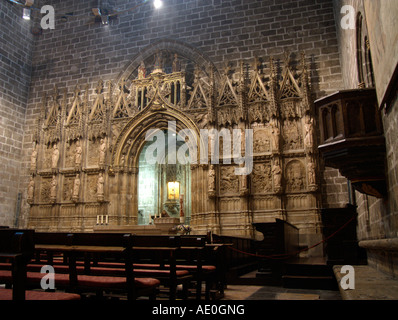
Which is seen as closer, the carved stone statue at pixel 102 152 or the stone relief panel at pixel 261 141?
the stone relief panel at pixel 261 141

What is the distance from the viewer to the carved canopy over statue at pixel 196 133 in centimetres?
1152

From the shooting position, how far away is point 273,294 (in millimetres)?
6453

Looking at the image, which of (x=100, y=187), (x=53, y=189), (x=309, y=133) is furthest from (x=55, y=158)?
(x=309, y=133)

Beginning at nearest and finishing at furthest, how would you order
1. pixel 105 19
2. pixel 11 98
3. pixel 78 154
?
pixel 78 154 < pixel 11 98 < pixel 105 19

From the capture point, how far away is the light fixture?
53.3 ft

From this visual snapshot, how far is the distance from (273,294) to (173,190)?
10160mm

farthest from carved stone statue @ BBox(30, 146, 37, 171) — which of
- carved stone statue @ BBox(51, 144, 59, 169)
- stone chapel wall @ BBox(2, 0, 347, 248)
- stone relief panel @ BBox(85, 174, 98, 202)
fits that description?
stone relief panel @ BBox(85, 174, 98, 202)

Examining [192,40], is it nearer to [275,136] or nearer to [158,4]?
[158,4]

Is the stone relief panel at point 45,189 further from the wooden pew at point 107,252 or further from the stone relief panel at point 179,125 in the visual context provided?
the wooden pew at point 107,252

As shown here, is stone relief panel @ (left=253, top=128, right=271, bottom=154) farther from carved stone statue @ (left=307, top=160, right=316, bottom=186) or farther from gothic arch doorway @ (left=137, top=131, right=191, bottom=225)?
gothic arch doorway @ (left=137, top=131, right=191, bottom=225)

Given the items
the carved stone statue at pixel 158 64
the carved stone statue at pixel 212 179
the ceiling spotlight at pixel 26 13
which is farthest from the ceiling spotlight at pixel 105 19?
the carved stone statue at pixel 212 179

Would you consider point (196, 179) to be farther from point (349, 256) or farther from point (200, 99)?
point (349, 256)

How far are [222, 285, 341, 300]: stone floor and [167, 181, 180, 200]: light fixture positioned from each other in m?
8.96

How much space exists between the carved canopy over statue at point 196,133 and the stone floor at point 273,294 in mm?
4186
